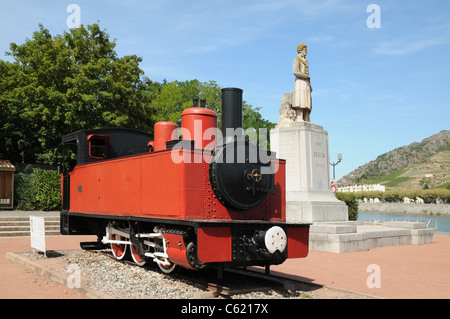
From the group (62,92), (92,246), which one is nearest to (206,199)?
(92,246)

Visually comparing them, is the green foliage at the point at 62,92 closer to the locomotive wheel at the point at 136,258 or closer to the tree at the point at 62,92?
the tree at the point at 62,92

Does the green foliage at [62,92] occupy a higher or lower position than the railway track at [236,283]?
higher

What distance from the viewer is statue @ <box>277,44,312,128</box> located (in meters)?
15.4

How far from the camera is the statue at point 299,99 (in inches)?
606

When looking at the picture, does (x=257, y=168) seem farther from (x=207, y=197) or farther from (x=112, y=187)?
(x=112, y=187)

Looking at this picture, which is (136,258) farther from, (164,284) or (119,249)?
(164,284)

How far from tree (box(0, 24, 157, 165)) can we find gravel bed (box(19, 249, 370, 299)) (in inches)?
686

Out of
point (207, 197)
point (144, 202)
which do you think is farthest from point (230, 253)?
point (144, 202)

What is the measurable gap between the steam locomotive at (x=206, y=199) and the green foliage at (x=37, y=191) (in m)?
17.3

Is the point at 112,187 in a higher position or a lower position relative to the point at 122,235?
higher

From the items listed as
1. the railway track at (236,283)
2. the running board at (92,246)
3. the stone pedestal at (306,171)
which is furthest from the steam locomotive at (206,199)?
the stone pedestal at (306,171)

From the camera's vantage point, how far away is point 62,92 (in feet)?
85.1

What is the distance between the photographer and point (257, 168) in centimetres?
673

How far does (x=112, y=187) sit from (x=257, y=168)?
11.2 ft
